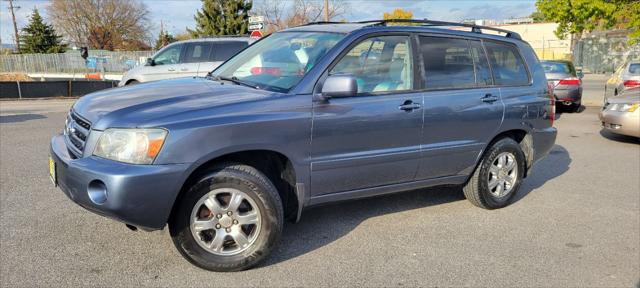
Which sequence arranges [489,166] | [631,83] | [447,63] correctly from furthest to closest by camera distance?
[631,83] < [489,166] < [447,63]

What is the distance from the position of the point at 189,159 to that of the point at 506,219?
124 inches

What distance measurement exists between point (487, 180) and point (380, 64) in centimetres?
172

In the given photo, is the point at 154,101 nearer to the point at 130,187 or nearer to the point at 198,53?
the point at 130,187

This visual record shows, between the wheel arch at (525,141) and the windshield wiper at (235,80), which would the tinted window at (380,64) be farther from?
the wheel arch at (525,141)

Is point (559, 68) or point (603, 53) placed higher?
point (559, 68)

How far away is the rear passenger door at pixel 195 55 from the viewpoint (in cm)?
1199

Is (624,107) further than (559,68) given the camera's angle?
No

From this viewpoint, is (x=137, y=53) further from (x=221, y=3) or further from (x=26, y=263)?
(x=26, y=263)

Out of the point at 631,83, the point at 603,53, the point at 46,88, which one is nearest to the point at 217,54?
the point at 46,88

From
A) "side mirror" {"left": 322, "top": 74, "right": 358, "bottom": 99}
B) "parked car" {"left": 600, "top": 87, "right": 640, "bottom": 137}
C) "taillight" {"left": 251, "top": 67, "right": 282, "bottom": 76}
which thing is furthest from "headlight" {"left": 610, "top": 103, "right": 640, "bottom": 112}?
"taillight" {"left": 251, "top": 67, "right": 282, "bottom": 76}

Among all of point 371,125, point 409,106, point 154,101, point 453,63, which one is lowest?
point 371,125

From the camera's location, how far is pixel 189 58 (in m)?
12.1

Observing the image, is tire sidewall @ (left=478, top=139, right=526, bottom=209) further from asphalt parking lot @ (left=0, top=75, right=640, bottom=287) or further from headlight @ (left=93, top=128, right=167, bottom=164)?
headlight @ (left=93, top=128, right=167, bottom=164)

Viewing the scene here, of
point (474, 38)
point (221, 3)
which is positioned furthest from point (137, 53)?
point (474, 38)
